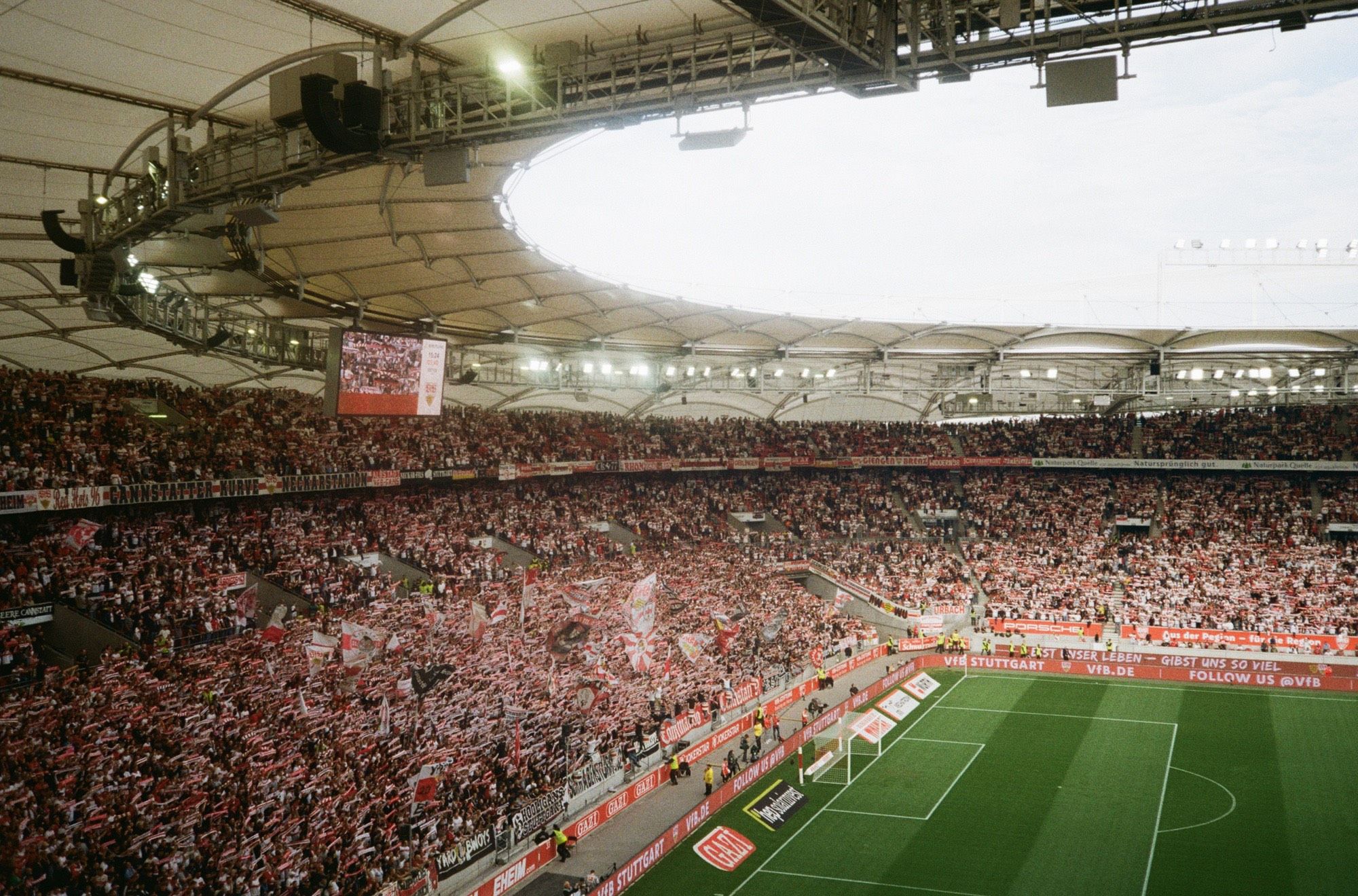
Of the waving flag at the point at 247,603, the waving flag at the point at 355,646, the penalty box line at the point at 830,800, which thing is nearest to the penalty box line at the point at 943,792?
the penalty box line at the point at 830,800

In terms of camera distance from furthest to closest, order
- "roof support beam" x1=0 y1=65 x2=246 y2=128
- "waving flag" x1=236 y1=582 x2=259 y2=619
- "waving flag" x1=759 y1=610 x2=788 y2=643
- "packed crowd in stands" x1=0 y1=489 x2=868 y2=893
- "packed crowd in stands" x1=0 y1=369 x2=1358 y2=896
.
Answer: "waving flag" x1=759 y1=610 x2=788 y2=643 → "waving flag" x1=236 y1=582 x2=259 y2=619 → "packed crowd in stands" x1=0 y1=369 x2=1358 y2=896 → "packed crowd in stands" x1=0 y1=489 x2=868 y2=893 → "roof support beam" x1=0 y1=65 x2=246 y2=128

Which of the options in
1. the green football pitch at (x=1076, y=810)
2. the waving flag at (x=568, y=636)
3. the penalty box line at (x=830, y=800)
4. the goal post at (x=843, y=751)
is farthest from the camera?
the goal post at (x=843, y=751)

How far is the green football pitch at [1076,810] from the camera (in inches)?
829

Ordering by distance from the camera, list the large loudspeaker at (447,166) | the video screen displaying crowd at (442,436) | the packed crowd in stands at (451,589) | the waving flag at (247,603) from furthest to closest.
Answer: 1. the video screen displaying crowd at (442,436)
2. the waving flag at (247,603)
3. the packed crowd in stands at (451,589)
4. the large loudspeaker at (447,166)

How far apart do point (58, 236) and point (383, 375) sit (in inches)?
423

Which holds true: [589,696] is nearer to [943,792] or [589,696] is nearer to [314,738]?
[314,738]

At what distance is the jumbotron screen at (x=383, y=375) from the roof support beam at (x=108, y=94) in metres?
9.97

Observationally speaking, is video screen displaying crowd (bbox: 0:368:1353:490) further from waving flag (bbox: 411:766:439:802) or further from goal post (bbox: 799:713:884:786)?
goal post (bbox: 799:713:884:786)

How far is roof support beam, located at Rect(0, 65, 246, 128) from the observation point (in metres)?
14.5

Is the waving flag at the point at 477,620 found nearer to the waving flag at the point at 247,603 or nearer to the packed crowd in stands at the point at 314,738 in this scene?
the packed crowd in stands at the point at 314,738

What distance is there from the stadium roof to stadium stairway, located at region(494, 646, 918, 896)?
45.9ft

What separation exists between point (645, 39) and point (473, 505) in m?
31.6

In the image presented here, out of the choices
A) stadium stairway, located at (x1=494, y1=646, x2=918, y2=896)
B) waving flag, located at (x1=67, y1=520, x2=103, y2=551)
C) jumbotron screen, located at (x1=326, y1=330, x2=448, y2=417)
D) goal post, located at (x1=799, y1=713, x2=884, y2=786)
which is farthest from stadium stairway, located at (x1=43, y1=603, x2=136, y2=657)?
goal post, located at (x1=799, y1=713, x2=884, y2=786)

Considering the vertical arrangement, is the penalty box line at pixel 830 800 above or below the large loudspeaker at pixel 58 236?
below
